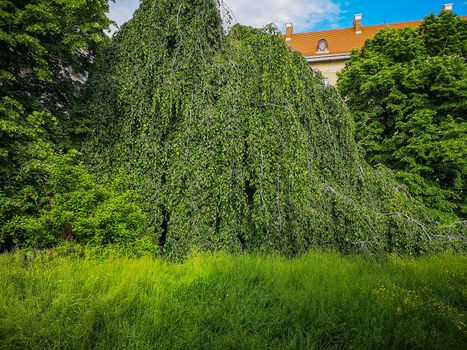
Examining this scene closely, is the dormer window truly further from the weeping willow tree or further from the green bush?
the green bush

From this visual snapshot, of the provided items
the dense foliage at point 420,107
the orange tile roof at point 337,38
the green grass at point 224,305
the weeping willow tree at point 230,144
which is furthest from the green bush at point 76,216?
the orange tile roof at point 337,38

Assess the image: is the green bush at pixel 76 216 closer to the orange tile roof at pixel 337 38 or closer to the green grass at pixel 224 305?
the green grass at pixel 224 305

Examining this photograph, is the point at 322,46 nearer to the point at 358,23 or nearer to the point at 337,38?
the point at 337,38

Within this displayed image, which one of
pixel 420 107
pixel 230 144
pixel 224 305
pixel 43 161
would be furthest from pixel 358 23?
pixel 224 305

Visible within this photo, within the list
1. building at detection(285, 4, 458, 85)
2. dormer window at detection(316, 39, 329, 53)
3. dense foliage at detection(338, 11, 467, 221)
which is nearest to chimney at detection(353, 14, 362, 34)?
building at detection(285, 4, 458, 85)

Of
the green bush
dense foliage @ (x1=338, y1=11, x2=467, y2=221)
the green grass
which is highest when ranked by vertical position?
dense foliage @ (x1=338, y1=11, x2=467, y2=221)

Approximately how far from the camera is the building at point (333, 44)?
61.1 ft

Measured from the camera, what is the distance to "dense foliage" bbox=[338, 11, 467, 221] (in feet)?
30.3

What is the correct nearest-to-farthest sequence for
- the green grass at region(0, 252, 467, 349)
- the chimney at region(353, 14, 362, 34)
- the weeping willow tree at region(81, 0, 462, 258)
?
1. the green grass at region(0, 252, 467, 349)
2. the weeping willow tree at region(81, 0, 462, 258)
3. the chimney at region(353, 14, 362, 34)

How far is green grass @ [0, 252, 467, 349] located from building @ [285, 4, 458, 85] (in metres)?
17.5

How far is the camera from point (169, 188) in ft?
15.1

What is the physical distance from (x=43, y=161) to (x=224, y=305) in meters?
3.76

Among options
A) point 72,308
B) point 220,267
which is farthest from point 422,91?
point 72,308

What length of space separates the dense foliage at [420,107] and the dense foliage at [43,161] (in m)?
9.24
